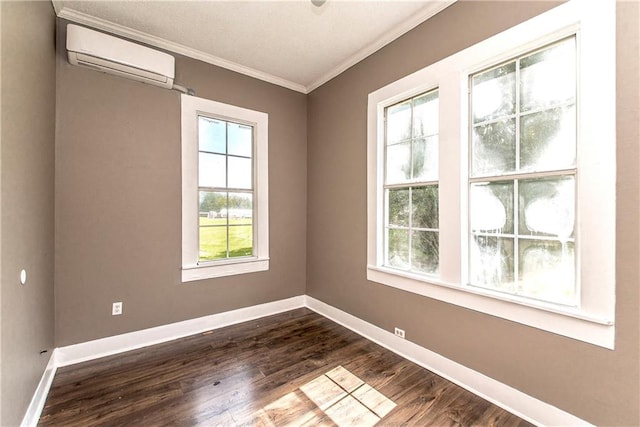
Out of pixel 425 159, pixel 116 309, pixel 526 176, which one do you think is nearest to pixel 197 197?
pixel 116 309

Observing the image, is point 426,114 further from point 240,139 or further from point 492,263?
point 240,139

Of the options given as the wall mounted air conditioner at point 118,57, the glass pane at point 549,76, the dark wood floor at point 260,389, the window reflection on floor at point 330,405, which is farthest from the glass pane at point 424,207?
the wall mounted air conditioner at point 118,57

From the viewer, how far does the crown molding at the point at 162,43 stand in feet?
7.45

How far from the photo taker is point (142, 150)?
8.44 ft

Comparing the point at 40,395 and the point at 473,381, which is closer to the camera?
the point at 40,395

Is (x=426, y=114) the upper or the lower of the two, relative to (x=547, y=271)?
upper

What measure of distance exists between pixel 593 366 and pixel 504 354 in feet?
1.41

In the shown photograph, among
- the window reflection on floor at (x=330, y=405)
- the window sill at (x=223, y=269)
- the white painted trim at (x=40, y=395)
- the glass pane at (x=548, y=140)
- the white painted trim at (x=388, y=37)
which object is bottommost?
the window reflection on floor at (x=330, y=405)

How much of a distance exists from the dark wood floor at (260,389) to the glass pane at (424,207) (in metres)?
1.18

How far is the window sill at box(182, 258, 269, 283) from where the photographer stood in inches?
111

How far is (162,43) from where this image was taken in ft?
8.61

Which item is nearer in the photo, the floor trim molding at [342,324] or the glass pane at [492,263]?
the floor trim molding at [342,324]

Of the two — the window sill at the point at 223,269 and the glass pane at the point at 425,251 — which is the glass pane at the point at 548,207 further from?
the window sill at the point at 223,269

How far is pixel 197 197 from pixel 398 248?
2099 mm
